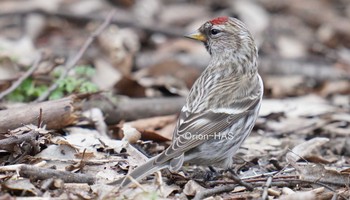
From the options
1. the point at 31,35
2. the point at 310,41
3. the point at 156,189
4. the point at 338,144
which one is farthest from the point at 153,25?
the point at 156,189

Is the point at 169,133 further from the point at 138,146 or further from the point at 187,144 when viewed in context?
the point at 187,144

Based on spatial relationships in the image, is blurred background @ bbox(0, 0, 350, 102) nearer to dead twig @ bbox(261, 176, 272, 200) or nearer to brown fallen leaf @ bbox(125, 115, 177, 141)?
brown fallen leaf @ bbox(125, 115, 177, 141)

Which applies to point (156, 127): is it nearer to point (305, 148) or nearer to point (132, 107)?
point (132, 107)

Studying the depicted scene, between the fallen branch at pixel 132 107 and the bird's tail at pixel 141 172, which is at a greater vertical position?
the bird's tail at pixel 141 172

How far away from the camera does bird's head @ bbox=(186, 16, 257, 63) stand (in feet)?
20.3

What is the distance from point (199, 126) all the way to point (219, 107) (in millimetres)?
312

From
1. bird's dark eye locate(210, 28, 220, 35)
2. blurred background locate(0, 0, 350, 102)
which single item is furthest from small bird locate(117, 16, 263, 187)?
blurred background locate(0, 0, 350, 102)

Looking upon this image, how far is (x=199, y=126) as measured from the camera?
529 centimetres

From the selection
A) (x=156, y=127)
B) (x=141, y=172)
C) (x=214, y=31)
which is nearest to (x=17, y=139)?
(x=141, y=172)

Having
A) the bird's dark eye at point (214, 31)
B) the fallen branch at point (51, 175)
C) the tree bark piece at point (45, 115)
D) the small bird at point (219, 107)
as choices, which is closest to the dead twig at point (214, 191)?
the small bird at point (219, 107)

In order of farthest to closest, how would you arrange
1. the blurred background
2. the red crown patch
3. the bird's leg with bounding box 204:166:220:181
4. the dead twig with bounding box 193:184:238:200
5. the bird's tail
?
1. the blurred background
2. the red crown patch
3. the bird's leg with bounding box 204:166:220:181
4. the dead twig with bounding box 193:184:238:200
5. the bird's tail

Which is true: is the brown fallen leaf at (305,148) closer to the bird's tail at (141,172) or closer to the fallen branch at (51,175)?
the bird's tail at (141,172)

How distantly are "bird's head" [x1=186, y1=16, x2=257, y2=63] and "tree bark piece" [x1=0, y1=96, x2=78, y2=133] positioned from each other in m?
1.32

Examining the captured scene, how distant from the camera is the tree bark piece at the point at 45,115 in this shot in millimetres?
5477
